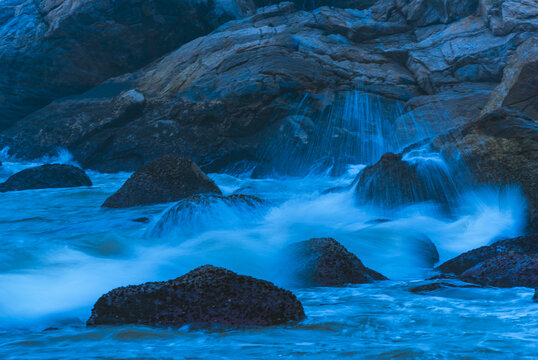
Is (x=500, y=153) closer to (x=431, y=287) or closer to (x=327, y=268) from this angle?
(x=431, y=287)

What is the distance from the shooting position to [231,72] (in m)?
13.4

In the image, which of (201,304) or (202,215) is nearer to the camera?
(201,304)

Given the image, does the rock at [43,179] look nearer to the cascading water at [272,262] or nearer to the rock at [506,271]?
the cascading water at [272,262]

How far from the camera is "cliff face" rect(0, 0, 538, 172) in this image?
12.8 metres

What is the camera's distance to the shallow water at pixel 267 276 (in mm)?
2650

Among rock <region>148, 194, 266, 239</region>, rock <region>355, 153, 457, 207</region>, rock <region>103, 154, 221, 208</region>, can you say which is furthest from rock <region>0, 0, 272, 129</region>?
rock <region>148, 194, 266, 239</region>

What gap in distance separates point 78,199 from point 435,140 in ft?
21.2

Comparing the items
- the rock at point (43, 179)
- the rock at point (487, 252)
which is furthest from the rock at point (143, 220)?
the rock at point (43, 179)

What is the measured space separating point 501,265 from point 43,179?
907 cm

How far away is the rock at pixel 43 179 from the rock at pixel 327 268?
7448 millimetres

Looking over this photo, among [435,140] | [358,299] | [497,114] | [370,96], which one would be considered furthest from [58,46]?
[358,299]

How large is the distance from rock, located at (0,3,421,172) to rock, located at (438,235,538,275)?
293 inches

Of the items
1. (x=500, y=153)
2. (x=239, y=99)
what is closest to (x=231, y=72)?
(x=239, y=99)

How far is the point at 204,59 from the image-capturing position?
14555 millimetres
